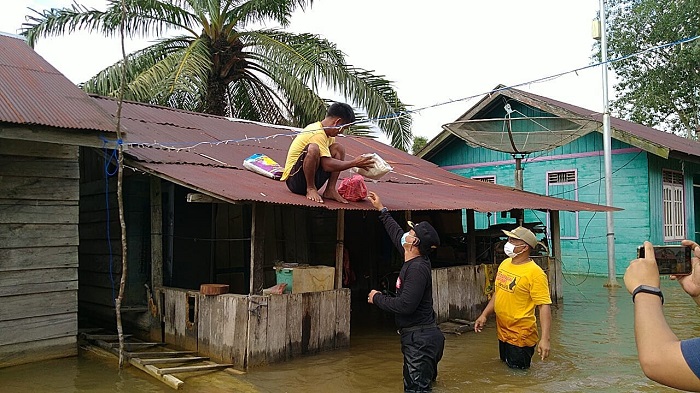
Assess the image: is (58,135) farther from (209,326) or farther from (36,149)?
(209,326)

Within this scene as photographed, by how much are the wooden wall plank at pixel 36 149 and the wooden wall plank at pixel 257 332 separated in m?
2.87

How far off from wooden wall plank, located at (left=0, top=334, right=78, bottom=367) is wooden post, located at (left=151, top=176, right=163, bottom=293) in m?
1.27

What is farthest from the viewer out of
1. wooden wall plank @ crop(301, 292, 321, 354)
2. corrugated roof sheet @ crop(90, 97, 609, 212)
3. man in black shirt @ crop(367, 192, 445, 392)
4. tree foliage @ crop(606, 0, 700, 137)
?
tree foliage @ crop(606, 0, 700, 137)

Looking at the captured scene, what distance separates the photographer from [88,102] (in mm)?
6852

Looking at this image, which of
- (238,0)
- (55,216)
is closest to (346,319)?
(55,216)

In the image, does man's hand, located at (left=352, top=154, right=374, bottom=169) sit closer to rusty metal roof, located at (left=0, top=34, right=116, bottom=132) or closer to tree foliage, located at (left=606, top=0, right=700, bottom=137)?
rusty metal roof, located at (left=0, top=34, right=116, bottom=132)

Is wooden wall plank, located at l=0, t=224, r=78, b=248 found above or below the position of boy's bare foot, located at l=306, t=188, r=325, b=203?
below


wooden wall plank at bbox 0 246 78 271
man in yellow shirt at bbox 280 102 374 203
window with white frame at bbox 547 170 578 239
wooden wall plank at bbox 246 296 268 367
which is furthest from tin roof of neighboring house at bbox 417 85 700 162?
wooden wall plank at bbox 0 246 78 271

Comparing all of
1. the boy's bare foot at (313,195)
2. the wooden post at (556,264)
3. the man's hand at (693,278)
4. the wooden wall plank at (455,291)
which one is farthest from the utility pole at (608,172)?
the man's hand at (693,278)

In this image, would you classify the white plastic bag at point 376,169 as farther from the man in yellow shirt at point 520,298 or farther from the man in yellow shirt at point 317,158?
the man in yellow shirt at point 520,298

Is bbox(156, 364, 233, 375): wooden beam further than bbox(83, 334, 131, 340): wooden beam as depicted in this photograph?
No

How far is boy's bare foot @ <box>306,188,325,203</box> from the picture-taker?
665 centimetres

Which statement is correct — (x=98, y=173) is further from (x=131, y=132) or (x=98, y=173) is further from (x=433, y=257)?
(x=433, y=257)

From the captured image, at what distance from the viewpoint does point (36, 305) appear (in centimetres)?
→ 664
